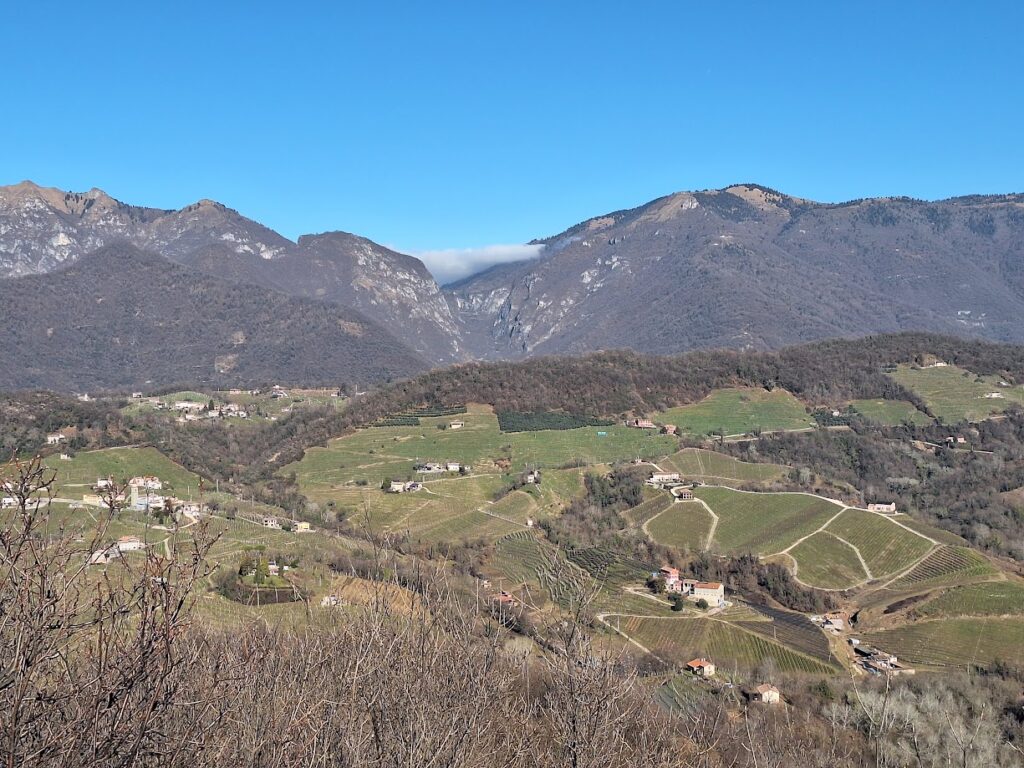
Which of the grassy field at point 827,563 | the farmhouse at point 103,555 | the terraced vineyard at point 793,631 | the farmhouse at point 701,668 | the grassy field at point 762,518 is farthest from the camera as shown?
the grassy field at point 762,518

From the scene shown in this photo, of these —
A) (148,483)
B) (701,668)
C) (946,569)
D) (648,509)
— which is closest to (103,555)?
(701,668)

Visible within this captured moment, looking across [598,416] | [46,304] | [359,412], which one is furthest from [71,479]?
[46,304]

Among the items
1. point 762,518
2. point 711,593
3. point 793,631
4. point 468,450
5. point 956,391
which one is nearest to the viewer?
point 793,631

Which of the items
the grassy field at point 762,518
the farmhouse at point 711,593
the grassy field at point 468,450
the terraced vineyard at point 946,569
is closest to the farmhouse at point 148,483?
the grassy field at point 468,450

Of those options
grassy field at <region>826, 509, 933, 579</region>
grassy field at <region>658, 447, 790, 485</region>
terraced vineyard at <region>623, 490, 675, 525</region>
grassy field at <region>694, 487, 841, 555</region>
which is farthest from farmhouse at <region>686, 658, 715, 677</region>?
grassy field at <region>658, 447, 790, 485</region>

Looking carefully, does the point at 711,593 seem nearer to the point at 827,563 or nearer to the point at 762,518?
the point at 827,563

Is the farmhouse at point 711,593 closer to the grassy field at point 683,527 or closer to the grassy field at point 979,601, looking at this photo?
the grassy field at point 683,527

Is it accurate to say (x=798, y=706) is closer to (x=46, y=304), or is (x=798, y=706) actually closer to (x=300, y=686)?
(x=300, y=686)
